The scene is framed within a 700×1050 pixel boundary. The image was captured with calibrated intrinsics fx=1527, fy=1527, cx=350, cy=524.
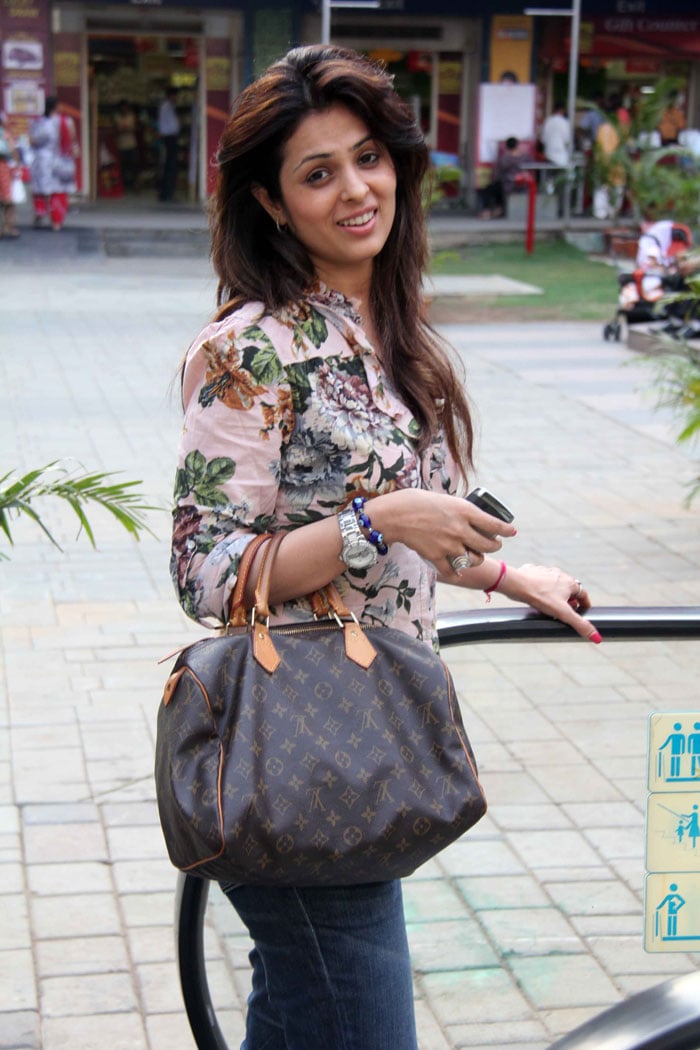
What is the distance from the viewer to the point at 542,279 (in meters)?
17.9

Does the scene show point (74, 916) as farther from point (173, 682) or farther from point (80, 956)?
point (173, 682)

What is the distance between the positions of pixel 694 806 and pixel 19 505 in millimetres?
1572

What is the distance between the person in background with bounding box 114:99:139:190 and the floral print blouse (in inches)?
991

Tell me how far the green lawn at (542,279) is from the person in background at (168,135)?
702 cm

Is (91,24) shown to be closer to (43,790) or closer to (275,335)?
(43,790)

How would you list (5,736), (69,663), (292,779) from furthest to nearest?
(69,663) → (5,736) → (292,779)

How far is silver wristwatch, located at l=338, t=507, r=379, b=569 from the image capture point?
186 centimetres

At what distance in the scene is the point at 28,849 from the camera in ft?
12.3

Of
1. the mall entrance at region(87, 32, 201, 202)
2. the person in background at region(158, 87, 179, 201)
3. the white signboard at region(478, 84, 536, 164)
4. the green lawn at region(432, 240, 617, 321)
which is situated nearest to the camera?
the green lawn at region(432, 240, 617, 321)

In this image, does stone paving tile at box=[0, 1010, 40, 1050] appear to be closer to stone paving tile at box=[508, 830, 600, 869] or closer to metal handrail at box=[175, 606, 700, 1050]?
metal handrail at box=[175, 606, 700, 1050]

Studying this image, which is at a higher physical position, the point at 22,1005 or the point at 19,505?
the point at 19,505

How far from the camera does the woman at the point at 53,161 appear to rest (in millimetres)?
21281

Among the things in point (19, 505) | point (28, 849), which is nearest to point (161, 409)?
point (28, 849)

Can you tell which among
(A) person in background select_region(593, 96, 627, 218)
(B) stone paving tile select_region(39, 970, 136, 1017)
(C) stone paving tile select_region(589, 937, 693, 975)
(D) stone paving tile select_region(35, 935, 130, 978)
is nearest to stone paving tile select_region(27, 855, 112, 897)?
(D) stone paving tile select_region(35, 935, 130, 978)
